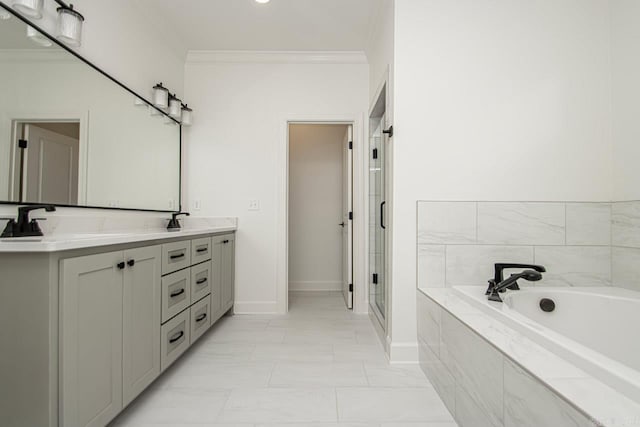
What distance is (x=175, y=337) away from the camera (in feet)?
5.65

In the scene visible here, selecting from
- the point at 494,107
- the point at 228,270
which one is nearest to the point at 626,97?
the point at 494,107

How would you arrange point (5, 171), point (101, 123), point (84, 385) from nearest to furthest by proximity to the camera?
point (84, 385) → point (5, 171) → point (101, 123)

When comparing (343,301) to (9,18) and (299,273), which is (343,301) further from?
(9,18)

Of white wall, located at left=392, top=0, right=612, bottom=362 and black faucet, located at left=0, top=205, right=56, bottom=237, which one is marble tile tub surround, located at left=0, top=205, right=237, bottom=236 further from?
white wall, located at left=392, top=0, right=612, bottom=362

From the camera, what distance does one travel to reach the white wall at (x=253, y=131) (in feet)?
9.50

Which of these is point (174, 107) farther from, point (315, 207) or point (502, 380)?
point (502, 380)

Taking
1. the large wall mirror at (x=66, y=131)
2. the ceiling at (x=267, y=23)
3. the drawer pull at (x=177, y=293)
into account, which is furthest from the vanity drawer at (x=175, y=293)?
the ceiling at (x=267, y=23)

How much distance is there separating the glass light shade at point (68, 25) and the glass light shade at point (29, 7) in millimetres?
122

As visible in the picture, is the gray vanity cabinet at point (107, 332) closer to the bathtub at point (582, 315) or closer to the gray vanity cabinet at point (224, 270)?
the gray vanity cabinet at point (224, 270)

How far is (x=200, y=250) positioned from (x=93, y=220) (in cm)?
65

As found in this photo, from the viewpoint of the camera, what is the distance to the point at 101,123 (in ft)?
5.98

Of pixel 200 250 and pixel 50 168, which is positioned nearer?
pixel 50 168

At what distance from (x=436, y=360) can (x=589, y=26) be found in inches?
89.1

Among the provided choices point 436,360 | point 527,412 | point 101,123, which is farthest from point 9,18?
point 436,360
